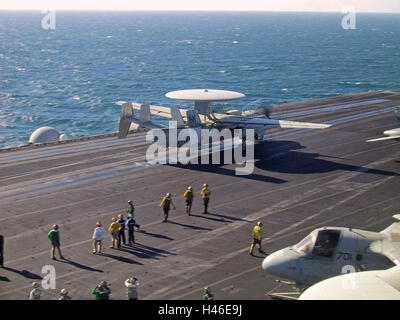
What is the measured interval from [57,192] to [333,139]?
28977 mm

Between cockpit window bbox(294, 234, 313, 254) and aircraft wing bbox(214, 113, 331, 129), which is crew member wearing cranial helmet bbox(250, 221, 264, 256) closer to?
cockpit window bbox(294, 234, 313, 254)

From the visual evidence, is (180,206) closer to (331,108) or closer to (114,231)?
(114,231)

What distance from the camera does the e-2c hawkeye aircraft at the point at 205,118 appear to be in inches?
1748

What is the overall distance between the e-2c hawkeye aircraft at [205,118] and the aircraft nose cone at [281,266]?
967 inches

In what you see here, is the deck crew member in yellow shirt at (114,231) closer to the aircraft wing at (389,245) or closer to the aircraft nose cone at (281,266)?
the aircraft nose cone at (281,266)

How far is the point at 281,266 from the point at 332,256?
6.65ft

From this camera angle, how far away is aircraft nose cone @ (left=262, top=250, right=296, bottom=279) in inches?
798

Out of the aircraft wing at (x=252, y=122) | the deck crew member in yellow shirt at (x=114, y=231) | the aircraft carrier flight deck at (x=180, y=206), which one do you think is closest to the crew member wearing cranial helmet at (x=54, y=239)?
the aircraft carrier flight deck at (x=180, y=206)

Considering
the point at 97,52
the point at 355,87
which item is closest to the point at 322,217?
the point at 355,87

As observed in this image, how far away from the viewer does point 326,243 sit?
20.3m

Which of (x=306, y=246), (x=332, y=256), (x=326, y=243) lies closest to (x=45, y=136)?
(x=306, y=246)

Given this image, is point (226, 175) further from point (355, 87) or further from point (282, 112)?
point (355, 87)

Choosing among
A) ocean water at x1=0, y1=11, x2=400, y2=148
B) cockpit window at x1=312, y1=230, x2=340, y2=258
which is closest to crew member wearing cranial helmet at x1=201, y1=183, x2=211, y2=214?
cockpit window at x1=312, y1=230, x2=340, y2=258

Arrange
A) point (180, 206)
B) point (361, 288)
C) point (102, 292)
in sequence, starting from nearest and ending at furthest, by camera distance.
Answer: point (361, 288), point (102, 292), point (180, 206)
